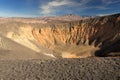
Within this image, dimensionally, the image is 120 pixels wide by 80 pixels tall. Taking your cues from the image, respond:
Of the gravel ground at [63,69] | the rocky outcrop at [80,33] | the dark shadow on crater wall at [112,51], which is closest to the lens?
the gravel ground at [63,69]

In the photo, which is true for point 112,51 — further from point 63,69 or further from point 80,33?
point 63,69

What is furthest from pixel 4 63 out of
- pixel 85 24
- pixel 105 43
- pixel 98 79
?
pixel 85 24

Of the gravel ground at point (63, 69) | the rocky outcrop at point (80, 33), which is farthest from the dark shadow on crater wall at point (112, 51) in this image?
the gravel ground at point (63, 69)

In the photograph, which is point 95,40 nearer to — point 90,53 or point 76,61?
point 90,53

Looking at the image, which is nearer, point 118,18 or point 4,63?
point 4,63

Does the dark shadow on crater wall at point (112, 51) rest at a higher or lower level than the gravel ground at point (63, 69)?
lower

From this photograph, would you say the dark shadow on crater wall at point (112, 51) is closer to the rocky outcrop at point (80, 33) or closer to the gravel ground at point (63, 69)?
the rocky outcrop at point (80, 33)

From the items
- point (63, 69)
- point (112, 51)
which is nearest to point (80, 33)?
point (112, 51)
